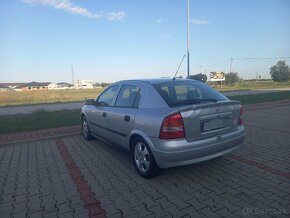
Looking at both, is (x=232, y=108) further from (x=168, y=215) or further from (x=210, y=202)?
(x=168, y=215)

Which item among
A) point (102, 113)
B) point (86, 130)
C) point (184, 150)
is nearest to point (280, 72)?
point (86, 130)

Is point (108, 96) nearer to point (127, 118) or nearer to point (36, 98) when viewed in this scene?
point (127, 118)

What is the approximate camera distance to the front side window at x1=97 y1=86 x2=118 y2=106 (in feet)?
17.8

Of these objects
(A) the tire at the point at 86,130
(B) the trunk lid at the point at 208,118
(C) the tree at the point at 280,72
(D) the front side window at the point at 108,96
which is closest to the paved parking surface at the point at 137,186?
(B) the trunk lid at the point at 208,118

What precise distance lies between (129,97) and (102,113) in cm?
100

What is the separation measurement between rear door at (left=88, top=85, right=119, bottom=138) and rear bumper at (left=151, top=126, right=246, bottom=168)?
1862 mm

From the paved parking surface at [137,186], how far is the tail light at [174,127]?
0.81 meters

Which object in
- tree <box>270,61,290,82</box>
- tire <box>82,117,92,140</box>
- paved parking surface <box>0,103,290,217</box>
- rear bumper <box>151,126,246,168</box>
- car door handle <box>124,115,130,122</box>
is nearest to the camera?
paved parking surface <box>0,103,290,217</box>

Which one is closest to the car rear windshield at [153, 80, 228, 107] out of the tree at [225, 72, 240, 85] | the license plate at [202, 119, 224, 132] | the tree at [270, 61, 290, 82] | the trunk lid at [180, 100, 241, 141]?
the trunk lid at [180, 100, 241, 141]

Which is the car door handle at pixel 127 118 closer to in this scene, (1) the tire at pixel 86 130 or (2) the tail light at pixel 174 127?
(2) the tail light at pixel 174 127

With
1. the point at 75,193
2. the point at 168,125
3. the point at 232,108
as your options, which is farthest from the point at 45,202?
the point at 232,108

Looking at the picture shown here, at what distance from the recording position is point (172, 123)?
361 cm

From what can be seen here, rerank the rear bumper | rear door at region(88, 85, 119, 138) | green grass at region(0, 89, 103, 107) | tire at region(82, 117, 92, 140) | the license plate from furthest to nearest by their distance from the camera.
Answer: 1. green grass at region(0, 89, 103, 107)
2. tire at region(82, 117, 92, 140)
3. rear door at region(88, 85, 119, 138)
4. the license plate
5. the rear bumper

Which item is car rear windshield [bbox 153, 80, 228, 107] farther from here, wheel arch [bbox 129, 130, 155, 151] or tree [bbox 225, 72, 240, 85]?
tree [bbox 225, 72, 240, 85]
